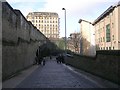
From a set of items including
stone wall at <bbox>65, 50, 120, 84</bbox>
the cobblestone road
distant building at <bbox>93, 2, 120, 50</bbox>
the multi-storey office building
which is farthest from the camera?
the multi-storey office building

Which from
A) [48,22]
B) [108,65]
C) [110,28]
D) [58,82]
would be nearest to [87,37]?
[48,22]

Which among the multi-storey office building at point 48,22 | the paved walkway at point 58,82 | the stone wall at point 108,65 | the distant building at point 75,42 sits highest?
the multi-storey office building at point 48,22

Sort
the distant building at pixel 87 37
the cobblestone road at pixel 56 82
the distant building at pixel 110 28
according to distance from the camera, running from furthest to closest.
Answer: the distant building at pixel 87 37
the distant building at pixel 110 28
the cobblestone road at pixel 56 82

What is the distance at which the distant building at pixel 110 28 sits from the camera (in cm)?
6719

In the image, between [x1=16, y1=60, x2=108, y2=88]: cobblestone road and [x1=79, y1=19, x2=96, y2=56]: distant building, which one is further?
[x1=79, y1=19, x2=96, y2=56]: distant building

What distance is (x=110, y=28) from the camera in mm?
73250

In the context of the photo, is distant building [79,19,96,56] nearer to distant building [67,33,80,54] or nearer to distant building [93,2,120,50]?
distant building [67,33,80,54]

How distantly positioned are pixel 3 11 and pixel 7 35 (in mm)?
2251

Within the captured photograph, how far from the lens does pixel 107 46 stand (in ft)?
252

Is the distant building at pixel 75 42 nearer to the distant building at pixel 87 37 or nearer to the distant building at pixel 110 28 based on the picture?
the distant building at pixel 87 37

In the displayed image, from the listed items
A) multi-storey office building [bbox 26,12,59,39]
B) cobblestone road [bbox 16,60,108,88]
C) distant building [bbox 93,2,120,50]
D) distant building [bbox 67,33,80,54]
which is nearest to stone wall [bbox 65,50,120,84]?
cobblestone road [bbox 16,60,108,88]

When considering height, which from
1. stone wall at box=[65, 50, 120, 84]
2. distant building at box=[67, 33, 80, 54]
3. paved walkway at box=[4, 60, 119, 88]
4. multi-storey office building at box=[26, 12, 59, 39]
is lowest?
paved walkway at box=[4, 60, 119, 88]

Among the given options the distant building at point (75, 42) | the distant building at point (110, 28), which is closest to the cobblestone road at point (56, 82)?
the distant building at point (110, 28)

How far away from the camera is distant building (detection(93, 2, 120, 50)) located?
67.2 m
